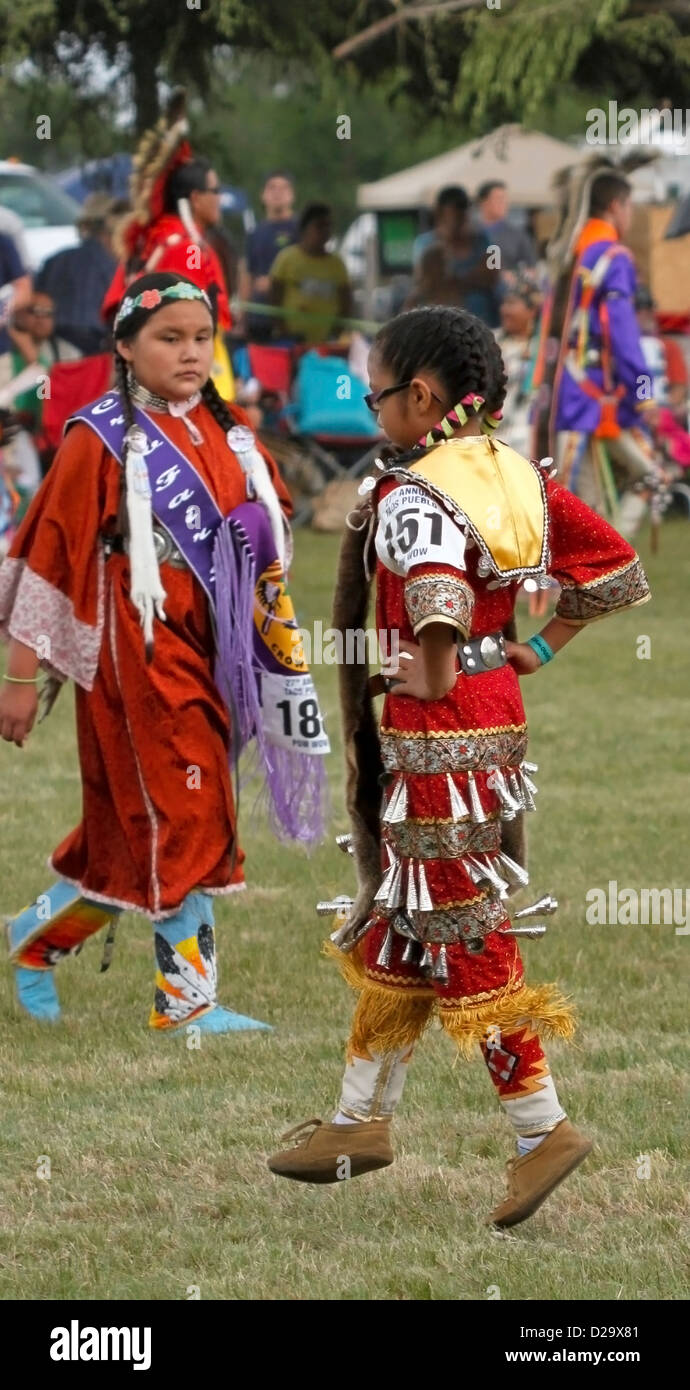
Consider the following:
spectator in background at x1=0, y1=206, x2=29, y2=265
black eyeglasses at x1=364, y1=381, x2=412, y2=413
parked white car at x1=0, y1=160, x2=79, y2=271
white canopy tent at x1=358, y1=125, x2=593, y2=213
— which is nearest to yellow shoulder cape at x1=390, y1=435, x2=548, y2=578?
black eyeglasses at x1=364, y1=381, x2=412, y2=413

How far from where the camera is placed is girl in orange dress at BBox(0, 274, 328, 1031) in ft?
15.0

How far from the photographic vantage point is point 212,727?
4680 mm

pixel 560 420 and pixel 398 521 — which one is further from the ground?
pixel 398 521

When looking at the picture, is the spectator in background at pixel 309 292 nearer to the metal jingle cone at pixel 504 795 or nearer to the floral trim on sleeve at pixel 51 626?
the floral trim on sleeve at pixel 51 626

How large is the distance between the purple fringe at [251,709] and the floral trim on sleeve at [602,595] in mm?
1095

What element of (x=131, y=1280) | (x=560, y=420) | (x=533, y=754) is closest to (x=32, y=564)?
(x=131, y=1280)

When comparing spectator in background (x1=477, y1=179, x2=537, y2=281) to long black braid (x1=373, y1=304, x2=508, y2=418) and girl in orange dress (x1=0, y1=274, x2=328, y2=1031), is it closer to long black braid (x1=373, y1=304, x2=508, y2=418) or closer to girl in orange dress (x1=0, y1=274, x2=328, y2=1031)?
girl in orange dress (x1=0, y1=274, x2=328, y2=1031)

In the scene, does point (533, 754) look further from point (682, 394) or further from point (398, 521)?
point (682, 394)

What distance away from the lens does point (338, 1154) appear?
11.9 feet

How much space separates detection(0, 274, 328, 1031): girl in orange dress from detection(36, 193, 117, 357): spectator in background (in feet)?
29.1

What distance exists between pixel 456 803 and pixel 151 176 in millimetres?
6023

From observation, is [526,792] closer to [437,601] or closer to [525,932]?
[525,932]
